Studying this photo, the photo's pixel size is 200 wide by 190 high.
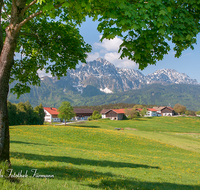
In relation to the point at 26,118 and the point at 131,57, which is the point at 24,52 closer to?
the point at 131,57

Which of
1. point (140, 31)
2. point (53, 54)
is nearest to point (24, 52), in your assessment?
point (53, 54)

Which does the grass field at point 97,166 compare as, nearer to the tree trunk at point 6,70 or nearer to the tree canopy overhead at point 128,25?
the tree trunk at point 6,70

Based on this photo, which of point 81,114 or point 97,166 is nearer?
point 97,166

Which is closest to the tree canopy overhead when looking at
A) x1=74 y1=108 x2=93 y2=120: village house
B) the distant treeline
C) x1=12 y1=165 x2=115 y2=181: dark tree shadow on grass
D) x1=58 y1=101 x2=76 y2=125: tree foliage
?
x1=12 y1=165 x2=115 y2=181: dark tree shadow on grass

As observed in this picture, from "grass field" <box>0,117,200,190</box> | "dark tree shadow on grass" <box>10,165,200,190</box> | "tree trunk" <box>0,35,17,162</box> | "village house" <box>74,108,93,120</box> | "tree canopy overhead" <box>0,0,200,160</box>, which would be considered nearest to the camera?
"tree canopy overhead" <box>0,0,200,160</box>

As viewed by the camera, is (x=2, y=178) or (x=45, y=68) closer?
(x=2, y=178)

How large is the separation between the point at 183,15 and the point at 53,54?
7823mm

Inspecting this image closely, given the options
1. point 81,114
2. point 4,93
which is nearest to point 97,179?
point 4,93

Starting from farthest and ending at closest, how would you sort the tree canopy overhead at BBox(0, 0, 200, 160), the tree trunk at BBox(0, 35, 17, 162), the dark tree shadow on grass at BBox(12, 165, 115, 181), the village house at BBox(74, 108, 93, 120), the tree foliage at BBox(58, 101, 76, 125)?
the village house at BBox(74, 108, 93, 120) < the tree foliage at BBox(58, 101, 76, 125) < the dark tree shadow on grass at BBox(12, 165, 115, 181) < the tree trunk at BBox(0, 35, 17, 162) < the tree canopy overhead at BBox(0, 0, 200, 160)

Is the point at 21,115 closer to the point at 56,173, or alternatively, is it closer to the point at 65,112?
the point at 65,112

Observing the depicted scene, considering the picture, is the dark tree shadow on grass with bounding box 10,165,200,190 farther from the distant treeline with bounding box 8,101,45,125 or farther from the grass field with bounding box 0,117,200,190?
the distant treeline with bounding box 8,101,45,125

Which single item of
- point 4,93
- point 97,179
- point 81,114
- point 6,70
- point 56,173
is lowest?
point 81,114

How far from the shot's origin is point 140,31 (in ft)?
17.1

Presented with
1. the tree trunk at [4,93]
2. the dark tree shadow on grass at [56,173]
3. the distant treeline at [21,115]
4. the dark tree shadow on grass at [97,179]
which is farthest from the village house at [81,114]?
the tree trunk at [4,93]
